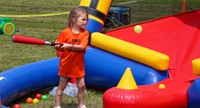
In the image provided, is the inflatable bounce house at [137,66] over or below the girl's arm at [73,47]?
below

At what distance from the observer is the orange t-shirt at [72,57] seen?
427 centimetres

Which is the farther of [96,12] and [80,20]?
[96,12]

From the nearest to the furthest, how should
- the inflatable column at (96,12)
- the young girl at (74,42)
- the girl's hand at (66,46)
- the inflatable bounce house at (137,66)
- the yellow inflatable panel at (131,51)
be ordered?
the inflatable bounce house at (137,66)
the girl's hand at (66,46)
the young girl at (74,42)
the yellow inflatable panel at (131,51)
the inflatable column at (96,12)

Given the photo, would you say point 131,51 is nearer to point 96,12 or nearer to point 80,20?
point 80,20

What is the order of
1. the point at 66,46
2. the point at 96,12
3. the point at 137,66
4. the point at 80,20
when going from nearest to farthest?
1. the point at 66,46
2. the point at 80,20
3. the point at 137,66
4. the point at 96,12

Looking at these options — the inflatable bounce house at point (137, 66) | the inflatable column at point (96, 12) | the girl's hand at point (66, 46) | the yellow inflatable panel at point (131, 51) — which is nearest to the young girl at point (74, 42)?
the girl's hand at point (66, 46)

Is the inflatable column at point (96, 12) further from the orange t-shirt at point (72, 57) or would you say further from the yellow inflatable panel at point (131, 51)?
the orange t-shirt at point (72, 57)

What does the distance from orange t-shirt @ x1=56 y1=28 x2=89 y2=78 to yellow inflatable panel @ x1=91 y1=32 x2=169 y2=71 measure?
2.29ft

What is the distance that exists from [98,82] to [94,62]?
226mm

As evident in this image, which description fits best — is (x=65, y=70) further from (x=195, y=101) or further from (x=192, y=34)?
(x=192, y=34)

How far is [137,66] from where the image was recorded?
4.77 metres

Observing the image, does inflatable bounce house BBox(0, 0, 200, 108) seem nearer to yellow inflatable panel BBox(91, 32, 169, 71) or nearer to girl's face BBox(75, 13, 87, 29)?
yellow inflatable panel BBox(91, 32, 169, 71)

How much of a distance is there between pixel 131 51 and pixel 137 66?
17 centimetres

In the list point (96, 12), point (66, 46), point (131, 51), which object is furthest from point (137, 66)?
point (96, 12)
